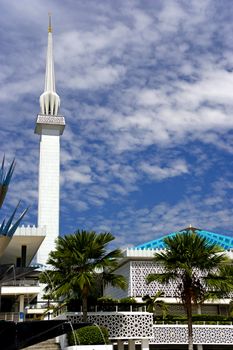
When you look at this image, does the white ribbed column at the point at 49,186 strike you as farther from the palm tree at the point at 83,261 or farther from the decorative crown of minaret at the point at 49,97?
the palm tree at the point at 83,261

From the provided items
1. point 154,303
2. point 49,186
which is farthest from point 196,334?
point 49,186

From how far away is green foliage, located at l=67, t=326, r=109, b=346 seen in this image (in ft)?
74.6

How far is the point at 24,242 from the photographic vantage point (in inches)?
1431

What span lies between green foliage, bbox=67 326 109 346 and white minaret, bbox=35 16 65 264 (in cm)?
4293

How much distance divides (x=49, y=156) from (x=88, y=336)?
2084 inches

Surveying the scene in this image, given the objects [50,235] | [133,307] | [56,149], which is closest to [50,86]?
[56,149]

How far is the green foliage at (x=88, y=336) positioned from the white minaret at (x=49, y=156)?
42928 mm

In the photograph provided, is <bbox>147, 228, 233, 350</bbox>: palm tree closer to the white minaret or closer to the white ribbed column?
the white minaret

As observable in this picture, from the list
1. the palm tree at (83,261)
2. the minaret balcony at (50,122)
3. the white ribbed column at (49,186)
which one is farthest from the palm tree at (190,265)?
the minaret balcony at (50,122)

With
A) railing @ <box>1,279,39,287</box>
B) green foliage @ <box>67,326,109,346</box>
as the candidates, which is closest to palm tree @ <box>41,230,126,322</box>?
green foliage @ <box>67,326,109,346</box>

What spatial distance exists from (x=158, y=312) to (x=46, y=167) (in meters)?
39.5

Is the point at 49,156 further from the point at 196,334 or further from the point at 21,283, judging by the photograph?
the point at 196,334

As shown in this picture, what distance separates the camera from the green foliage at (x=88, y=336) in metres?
22.8

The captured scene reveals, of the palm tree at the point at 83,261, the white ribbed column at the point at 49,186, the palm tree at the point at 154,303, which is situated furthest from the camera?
the white ribbed column at the point at 49,186
